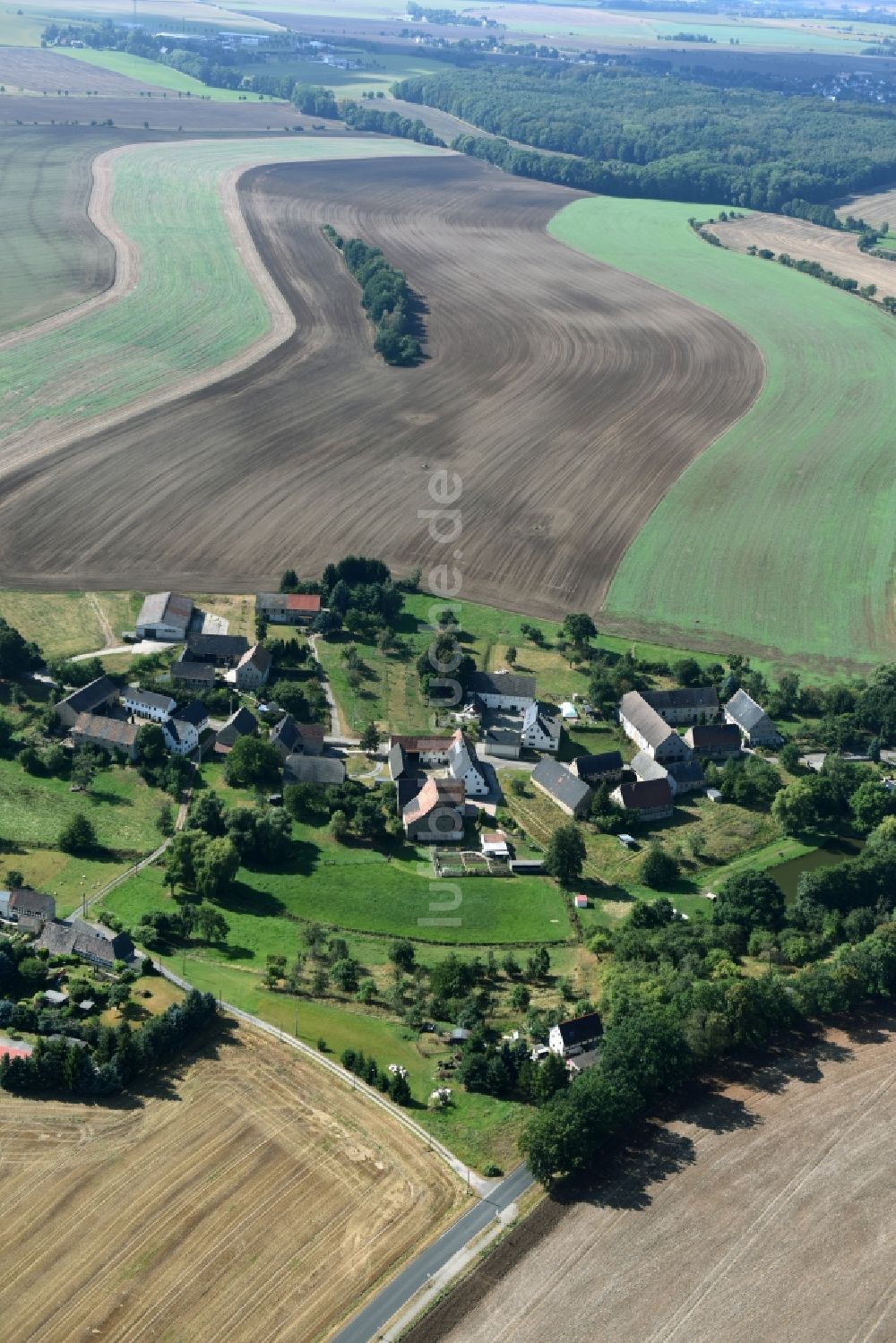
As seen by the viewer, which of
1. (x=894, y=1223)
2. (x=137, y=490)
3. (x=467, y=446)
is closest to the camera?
(x=894, y=1223)

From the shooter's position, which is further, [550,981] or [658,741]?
[658,741]

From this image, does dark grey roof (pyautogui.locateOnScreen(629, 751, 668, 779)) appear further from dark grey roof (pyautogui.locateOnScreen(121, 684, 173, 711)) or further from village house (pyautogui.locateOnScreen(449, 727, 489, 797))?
dark grey roof (pyautogui.locateOnScreen(121, 684, 173, 711))

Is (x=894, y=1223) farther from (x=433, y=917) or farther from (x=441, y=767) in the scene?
(x=441, y=767)

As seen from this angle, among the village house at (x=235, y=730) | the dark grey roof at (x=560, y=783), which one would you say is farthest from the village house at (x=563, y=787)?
the village house at (x=235, y=730)

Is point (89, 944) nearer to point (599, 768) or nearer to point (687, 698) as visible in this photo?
point (599, 768)

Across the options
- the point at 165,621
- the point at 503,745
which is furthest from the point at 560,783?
the point at 165,621

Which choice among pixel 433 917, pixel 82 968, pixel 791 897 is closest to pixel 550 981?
pixel 433 917

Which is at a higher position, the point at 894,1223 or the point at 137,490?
the point at 137,490

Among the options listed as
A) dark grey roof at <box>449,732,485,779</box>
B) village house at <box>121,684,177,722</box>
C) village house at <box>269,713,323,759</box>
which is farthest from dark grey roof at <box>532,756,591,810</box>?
village house at <box>121,684,177,722</box>
